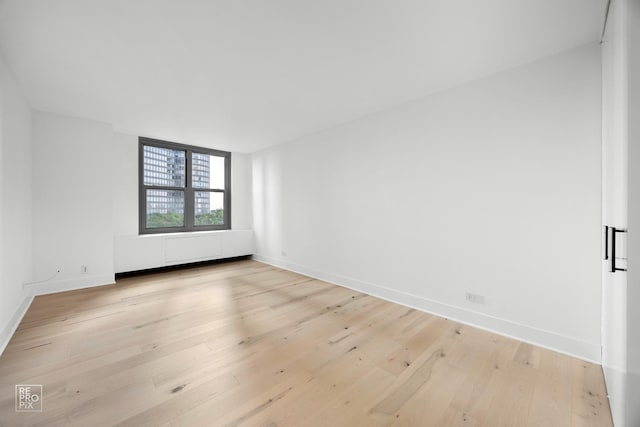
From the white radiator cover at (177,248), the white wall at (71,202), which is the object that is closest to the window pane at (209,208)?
the white radiator cover at (177,248)

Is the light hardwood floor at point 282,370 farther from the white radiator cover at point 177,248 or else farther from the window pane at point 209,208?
the window pane at point 209,208

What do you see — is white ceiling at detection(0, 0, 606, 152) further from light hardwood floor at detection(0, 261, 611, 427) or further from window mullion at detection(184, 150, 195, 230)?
light hardwood floor at detection(0, 261, 611, 427)

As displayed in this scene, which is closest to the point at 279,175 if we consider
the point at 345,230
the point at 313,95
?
the point at 345,230

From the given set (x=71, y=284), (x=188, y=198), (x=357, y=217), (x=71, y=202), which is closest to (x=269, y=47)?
(x=357, y=217)

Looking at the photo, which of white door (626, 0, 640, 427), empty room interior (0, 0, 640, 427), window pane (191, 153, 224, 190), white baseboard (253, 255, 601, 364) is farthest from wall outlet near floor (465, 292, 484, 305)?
window pane (191, 153, 224, 190)

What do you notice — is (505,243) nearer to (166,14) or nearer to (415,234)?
(415,234)

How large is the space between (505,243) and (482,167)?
774mm

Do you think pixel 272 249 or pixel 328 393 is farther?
pixel 272 249

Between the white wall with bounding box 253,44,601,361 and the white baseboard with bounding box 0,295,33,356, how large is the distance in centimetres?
347

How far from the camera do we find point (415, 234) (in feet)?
9.79

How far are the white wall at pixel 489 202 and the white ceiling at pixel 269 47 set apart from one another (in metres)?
0.28

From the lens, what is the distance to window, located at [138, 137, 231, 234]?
15.4ft

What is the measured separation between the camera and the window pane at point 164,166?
4691mm

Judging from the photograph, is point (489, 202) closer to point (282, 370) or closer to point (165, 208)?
point (282, 370)
